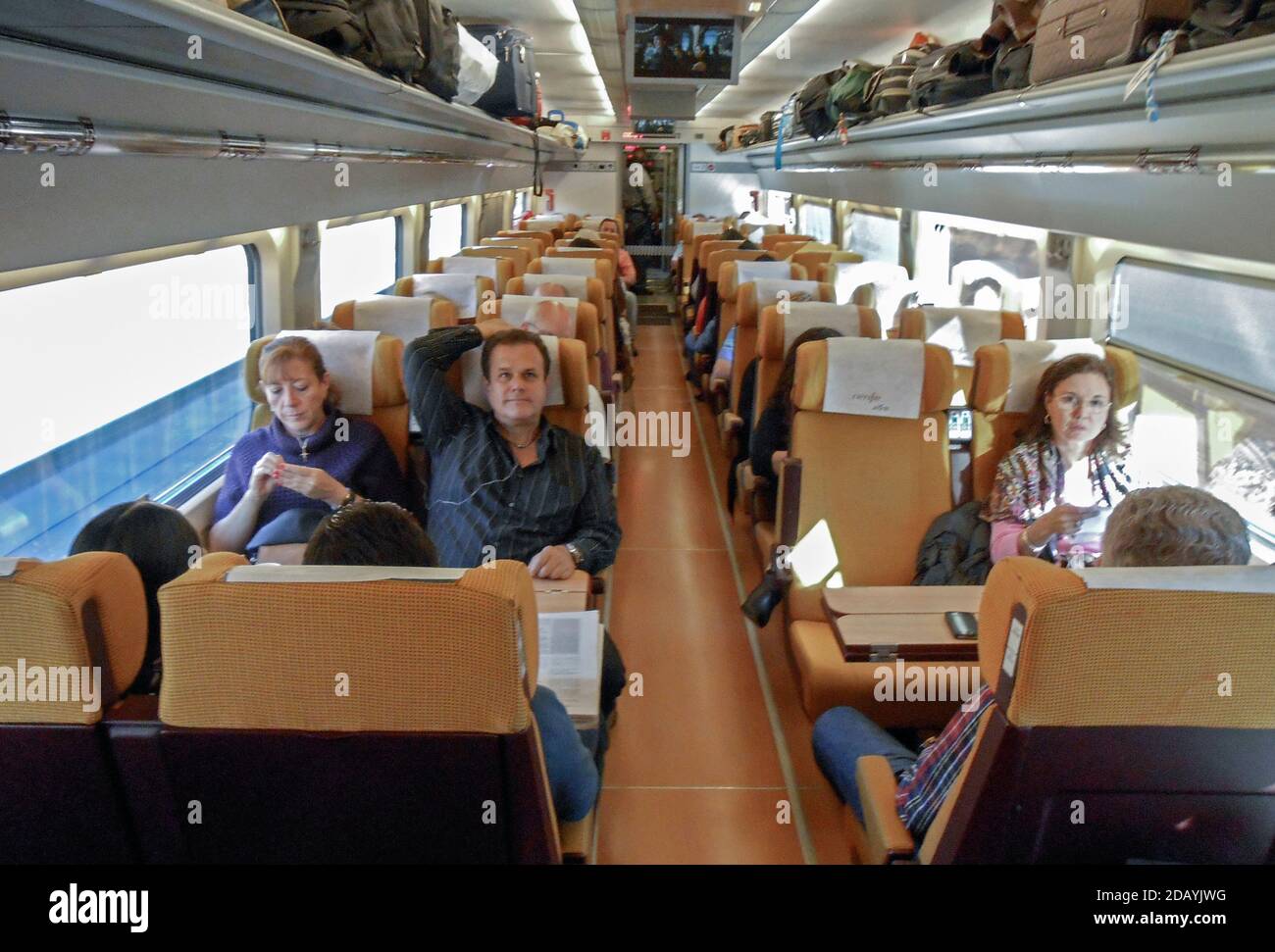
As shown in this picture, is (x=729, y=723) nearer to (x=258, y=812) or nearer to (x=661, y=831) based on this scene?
(x=661, y=831)

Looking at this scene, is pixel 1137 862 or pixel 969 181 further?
pixel 969 181

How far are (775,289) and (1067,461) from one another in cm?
286

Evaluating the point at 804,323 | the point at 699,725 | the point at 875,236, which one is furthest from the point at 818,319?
the point at 875,236

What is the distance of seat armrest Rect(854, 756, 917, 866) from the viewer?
2.05 metres

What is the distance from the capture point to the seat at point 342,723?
1491 mm

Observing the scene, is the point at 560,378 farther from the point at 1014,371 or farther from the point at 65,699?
the point at 65,699

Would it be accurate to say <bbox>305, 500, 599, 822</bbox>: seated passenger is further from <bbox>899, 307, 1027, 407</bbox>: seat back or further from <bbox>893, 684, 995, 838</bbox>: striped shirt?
<bbox>899, 307, 1027, 407</bbox>: seat back

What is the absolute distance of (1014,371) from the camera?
370 centimetres

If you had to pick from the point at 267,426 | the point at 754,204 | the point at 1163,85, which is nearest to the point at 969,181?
the point at 1163,85

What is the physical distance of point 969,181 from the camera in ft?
20.0

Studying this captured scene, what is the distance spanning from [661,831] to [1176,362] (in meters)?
2.77

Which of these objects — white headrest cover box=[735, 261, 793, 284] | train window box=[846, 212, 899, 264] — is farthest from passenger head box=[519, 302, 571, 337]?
train window box=[846, 212, 899, 264]

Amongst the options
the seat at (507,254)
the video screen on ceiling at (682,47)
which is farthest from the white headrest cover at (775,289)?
the video screen on ceiling at (682,47)
